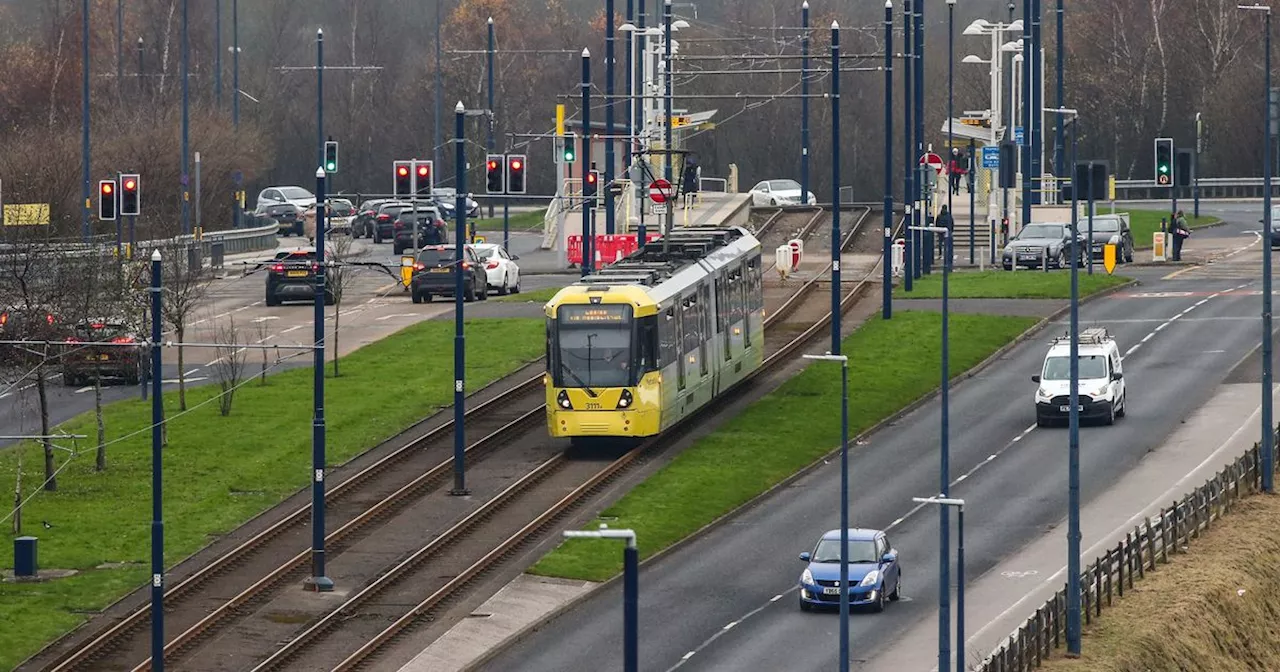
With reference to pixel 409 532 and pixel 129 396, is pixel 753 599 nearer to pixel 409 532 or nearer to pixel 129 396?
pixel 409 532

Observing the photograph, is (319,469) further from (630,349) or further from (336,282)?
(336,282)

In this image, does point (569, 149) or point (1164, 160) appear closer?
point (1164, 160)

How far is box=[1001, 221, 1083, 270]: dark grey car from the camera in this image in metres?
78.0

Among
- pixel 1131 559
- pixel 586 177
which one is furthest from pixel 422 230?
pixel 1131 559

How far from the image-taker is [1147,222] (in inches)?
3848

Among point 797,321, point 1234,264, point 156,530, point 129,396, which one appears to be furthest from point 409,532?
point 1234,264

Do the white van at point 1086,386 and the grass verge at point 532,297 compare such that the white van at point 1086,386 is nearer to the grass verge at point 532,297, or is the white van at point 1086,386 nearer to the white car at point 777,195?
the grass verge at point 532,297

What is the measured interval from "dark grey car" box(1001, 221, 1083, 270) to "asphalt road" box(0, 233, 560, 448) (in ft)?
49.0

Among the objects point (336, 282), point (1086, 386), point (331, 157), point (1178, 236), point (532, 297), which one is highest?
point (331, 157)

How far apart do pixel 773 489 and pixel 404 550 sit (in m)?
8.93

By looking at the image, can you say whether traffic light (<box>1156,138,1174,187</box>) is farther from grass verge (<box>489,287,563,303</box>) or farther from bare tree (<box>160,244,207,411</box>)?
bare tree (<box>160,244,207,411</box>)

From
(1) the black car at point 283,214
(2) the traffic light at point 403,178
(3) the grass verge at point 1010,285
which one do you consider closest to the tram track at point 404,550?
(2) the traffic light at point 403,178

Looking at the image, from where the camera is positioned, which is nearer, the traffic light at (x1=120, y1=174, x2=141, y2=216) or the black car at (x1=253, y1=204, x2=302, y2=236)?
the traffic light at (x1=120, y1=174, x2=141, y2=216)

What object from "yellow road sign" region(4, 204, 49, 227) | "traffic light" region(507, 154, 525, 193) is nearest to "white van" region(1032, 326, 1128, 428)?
"traffic light" region(507, 154, 525, 193)
